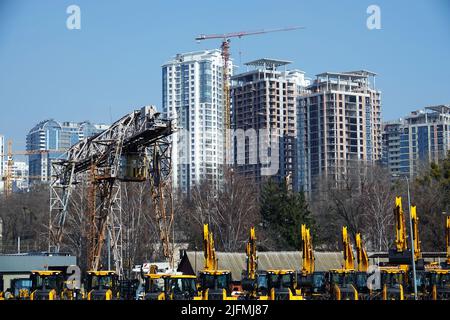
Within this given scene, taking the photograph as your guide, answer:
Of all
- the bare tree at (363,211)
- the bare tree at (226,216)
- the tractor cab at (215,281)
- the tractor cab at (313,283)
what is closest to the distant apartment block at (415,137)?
the bare tree at (363,211)

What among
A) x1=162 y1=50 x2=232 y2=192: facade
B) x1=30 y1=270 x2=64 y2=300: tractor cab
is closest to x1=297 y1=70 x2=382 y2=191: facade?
x1=162 y1=50 x2=232 y2=192: facade

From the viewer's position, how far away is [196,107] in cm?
13688

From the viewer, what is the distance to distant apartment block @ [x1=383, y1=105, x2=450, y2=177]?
11675 cm

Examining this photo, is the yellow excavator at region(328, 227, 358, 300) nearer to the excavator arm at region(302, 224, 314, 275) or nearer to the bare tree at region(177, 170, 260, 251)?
the excavator arm at region(302, 224, 314, 275)

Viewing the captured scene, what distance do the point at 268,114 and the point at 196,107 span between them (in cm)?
1894

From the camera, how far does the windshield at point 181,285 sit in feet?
87.9

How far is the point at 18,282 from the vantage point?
31.3 m

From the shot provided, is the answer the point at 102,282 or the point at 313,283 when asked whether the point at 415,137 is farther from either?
the point at 102,282

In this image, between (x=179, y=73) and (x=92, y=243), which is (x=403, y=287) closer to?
(x=92, y=243)

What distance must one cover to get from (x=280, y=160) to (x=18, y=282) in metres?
82.7

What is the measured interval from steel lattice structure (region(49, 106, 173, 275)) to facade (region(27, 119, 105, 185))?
170 feet

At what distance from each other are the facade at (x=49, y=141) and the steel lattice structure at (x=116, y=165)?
51.7 meters
